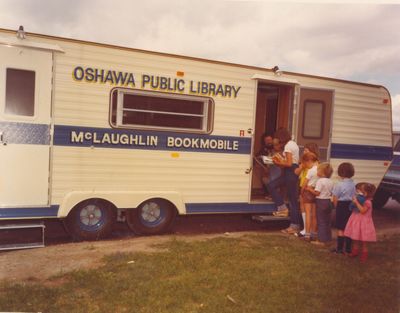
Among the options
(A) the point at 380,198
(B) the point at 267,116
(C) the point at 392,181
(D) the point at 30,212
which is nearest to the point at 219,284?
(D) the point at 30,212

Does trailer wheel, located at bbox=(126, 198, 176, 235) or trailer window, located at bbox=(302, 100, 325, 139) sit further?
trailer window, located at bbox=(302, 100, 325, 139)

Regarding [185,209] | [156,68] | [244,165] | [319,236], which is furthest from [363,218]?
[156,68]

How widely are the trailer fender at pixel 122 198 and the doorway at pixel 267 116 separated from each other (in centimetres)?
175

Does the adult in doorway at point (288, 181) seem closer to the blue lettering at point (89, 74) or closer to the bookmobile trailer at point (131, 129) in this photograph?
the bookmobile trailer at point (131, 129)

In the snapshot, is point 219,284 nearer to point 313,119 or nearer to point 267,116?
point 313,119

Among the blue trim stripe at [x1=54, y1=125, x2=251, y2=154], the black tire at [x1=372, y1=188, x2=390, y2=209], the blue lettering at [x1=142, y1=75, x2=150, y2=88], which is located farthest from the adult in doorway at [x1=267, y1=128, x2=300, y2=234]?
the black tire at [x1=372, y1=188, x2=390, y2=209]

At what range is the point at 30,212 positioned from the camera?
5992mm

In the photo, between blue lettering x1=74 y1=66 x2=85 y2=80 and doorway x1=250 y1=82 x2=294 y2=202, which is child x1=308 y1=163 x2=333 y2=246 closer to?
doorway x1=250 y1=82 x2=294 y2=202

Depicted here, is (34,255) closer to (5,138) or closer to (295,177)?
(5,138)

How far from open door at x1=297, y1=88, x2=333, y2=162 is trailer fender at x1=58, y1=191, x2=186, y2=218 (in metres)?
2.86

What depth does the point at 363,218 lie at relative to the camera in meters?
5.92

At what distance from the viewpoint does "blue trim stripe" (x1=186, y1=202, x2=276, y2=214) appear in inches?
277

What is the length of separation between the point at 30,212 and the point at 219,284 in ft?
10.2

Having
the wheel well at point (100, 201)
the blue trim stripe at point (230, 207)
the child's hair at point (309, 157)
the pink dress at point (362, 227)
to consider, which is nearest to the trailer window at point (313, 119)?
the child's hair at point (309, 157)
